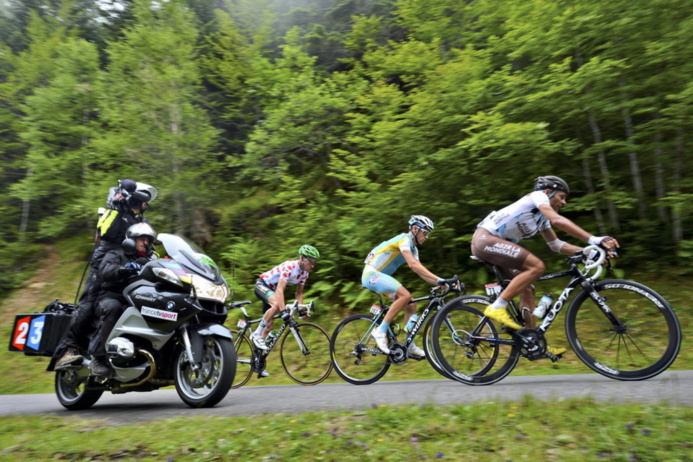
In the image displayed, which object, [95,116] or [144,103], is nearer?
[144,103]

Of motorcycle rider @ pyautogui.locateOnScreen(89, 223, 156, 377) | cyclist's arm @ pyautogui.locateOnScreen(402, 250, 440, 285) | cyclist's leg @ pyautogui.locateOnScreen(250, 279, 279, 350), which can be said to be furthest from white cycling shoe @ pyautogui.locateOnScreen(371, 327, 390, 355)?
motorcycle rider @ pyautogui.locateOnScreen(89, 223, 156, 377)

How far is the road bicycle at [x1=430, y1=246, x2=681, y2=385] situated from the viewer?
5.06m

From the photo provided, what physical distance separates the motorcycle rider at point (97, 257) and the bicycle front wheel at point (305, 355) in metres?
3.50

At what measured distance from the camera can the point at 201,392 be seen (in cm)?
562

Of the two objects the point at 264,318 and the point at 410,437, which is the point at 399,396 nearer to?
the point at 410,437

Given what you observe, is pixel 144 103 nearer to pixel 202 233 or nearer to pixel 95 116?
pixel 202 233

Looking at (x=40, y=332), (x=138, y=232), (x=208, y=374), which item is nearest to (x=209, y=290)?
(x=208, y=374)

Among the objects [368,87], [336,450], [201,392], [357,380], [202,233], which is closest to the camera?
[336,450]

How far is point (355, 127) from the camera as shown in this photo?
42.6 ft

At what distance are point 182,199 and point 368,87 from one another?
6.30 meters

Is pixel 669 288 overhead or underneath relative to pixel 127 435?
overhead

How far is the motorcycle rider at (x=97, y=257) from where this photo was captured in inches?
248

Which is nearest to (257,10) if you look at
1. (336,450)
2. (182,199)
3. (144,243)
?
(182,199)

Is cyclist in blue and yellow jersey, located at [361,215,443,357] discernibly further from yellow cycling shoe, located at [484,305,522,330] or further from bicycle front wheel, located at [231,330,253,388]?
bicycle front wheel, located at [231,330,253,388]
